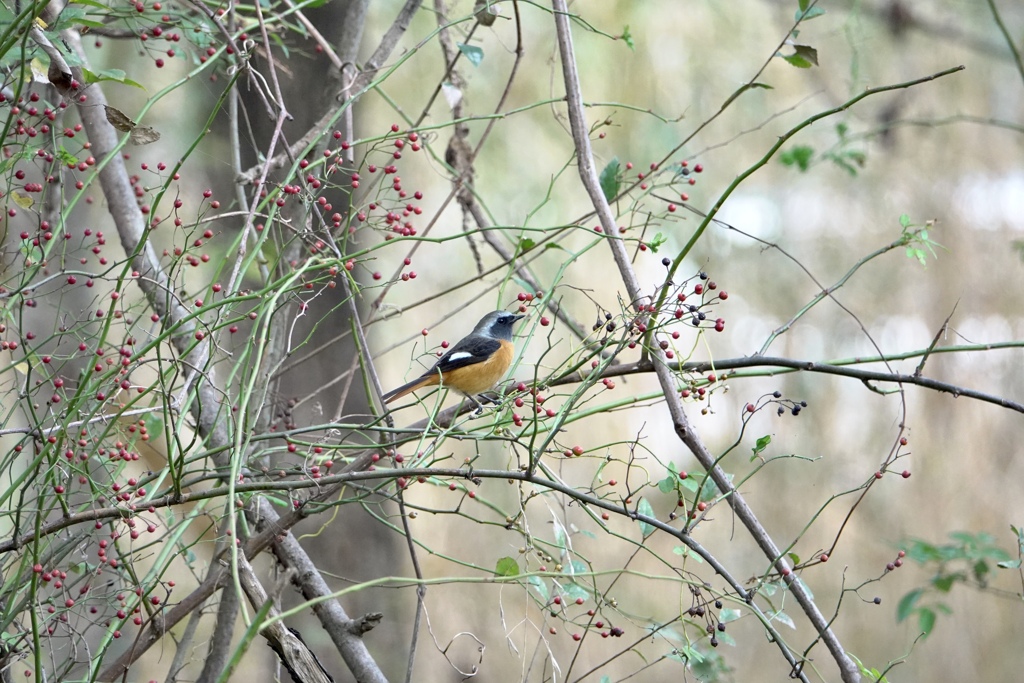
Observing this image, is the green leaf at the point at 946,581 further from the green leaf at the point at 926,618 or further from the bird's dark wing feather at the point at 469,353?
the bird's dark wing feather at the point at 469,353

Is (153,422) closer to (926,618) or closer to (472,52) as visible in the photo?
(472,52)

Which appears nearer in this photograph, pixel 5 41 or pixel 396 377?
pixel 5 41

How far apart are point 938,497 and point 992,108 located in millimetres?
2825

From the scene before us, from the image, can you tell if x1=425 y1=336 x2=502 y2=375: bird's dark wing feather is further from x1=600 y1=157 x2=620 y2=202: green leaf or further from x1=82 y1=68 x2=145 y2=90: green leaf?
x1=82 y1=68 x2=145 y2=90: green leaf

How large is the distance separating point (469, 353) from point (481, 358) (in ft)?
0.22

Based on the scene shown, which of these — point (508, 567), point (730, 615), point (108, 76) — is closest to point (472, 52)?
point (108, 76)

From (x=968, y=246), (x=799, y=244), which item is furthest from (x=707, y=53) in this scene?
(x=968, y=246)

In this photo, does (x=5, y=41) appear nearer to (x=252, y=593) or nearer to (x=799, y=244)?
(x=252, y=593)

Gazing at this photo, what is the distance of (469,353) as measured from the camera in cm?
466

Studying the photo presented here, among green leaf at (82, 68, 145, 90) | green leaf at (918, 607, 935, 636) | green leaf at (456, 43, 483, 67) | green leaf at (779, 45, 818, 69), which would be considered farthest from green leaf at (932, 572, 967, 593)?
green leaf at (82, 68, 145, 90)

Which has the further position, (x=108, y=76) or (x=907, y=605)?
(x=907, y=605)

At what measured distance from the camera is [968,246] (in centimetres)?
648

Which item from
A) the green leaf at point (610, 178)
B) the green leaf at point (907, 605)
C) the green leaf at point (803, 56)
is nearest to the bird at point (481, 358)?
the green leaf at point (610, 178)

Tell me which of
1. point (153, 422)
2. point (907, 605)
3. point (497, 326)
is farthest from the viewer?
point (497, 326)
